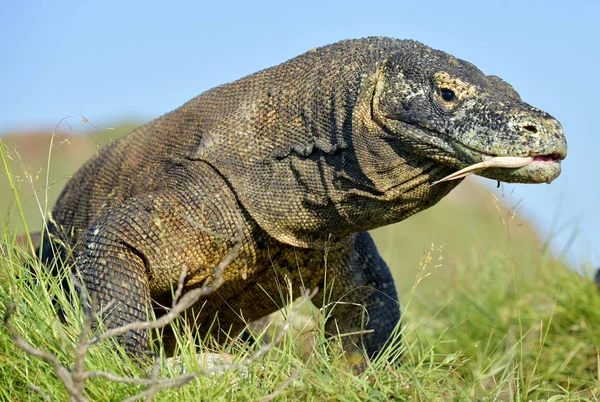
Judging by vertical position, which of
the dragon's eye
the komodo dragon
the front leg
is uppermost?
the dragon's eye

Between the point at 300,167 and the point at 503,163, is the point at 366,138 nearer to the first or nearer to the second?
the point at 300,167

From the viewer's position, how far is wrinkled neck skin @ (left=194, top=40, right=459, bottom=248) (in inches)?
176

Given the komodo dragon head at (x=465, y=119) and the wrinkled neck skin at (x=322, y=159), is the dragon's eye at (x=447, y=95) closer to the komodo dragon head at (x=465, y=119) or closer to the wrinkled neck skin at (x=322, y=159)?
the komodo dragon head at (x=465, y=119)

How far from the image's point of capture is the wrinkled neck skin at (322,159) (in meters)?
4.46

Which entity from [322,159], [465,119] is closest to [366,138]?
[322,159]

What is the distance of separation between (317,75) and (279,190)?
0.69 metres

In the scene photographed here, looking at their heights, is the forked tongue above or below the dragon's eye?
below

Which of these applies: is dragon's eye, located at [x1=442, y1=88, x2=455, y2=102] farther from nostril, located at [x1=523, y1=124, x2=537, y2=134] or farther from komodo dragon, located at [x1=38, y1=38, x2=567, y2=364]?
nostril, located at [x1=523, y1=124, x2=537, y2=134]

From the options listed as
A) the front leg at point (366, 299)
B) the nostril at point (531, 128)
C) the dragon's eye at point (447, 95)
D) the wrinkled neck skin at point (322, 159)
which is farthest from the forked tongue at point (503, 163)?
the front leg at point (366, 299)

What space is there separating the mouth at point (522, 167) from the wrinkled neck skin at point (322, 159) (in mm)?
303

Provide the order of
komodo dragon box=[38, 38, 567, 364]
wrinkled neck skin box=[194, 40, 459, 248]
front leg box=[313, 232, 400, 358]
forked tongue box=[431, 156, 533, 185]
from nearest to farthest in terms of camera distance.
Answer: forked tongue box=[431, 156, 533, 185] → komodo dragon box=[38, 38, 567, 364] → wrinkled neck skin box=[194, 40, 459, 248] → front leg box=[313, 232, 400, 358]

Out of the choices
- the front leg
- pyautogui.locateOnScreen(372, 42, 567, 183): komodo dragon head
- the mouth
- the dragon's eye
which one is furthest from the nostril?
the front leg

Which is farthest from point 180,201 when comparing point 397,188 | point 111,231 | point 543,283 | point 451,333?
point 543,283

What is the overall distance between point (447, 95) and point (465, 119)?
19 cm
